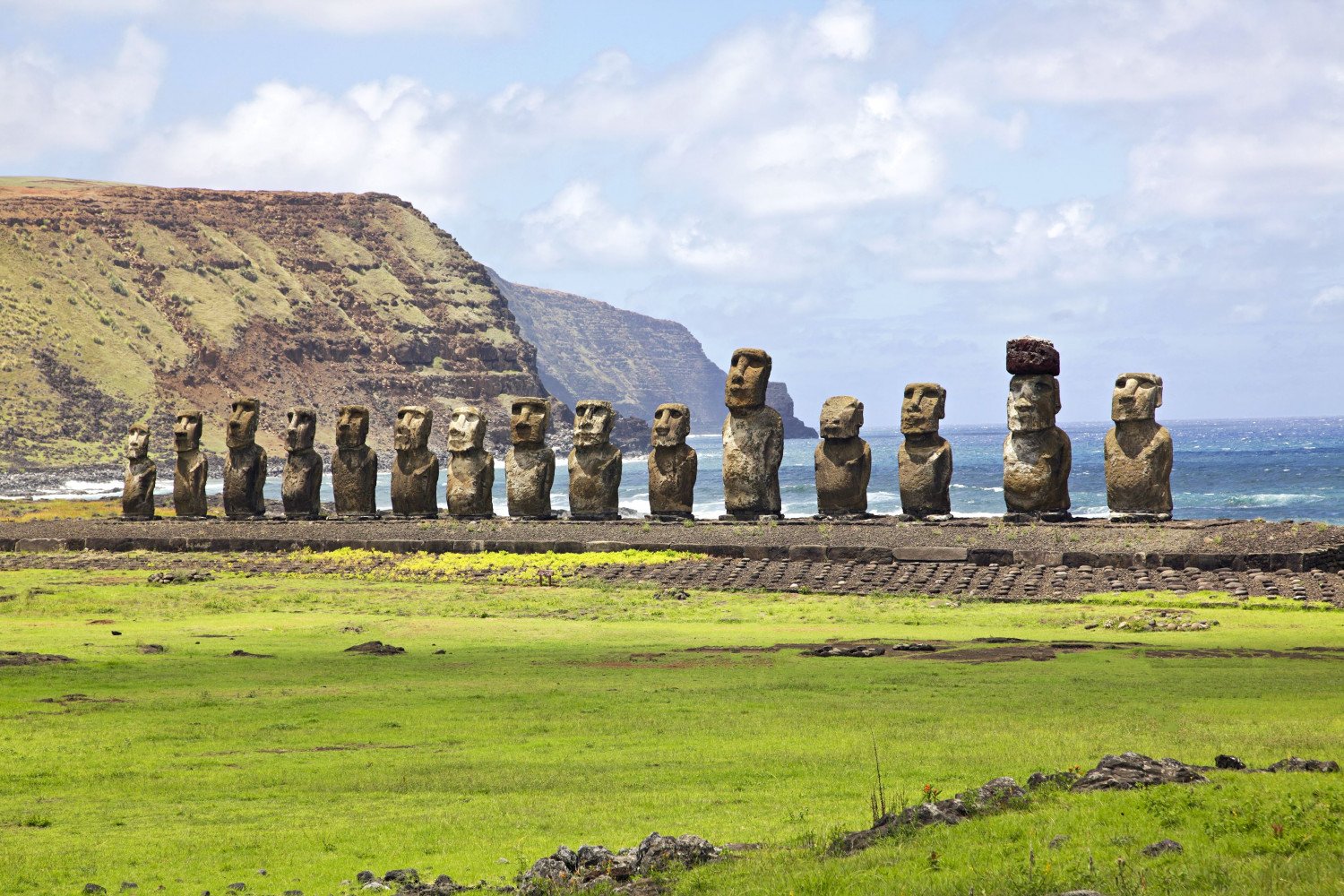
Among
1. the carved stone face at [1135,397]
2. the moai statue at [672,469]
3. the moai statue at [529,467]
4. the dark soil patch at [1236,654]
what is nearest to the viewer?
the dark soil patch at [1236,654]

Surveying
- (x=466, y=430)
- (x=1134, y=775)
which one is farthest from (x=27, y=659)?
(x=466, y=430)

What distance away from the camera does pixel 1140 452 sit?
2727cm

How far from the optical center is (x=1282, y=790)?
8523 millimetres

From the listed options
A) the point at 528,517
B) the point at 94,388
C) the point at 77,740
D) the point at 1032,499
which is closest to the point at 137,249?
the point at 94,388

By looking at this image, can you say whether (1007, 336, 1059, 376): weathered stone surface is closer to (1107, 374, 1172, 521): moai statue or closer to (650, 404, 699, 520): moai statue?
(1107, 374, 1172, 521): moai statue

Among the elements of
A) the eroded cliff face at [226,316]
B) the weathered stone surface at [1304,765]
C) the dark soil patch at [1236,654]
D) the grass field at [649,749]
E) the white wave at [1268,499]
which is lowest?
the grass field at [649,749]

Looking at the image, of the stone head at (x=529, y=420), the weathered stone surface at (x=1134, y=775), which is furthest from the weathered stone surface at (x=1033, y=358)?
the weathered stone surface at (x=1134, y=775)

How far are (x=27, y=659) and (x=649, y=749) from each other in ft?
27.9

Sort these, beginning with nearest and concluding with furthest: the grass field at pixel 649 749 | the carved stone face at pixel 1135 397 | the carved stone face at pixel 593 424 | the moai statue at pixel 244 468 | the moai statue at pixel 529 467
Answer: the grass field at pixel 649 749, the carved stone face at pixel 1135 397, the carved stone face at pixel 593 424, the moai statue at pixel 529 467, the moai statue at pixel 244 468

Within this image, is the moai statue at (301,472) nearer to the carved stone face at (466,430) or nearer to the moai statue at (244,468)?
the moai statue at (244,468)

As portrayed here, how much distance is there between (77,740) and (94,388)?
329ft

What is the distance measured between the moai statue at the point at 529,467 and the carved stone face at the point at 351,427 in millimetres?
4171

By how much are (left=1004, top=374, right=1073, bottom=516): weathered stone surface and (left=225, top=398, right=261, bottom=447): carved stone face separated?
18649 mm

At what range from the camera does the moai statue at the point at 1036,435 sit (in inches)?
1102
